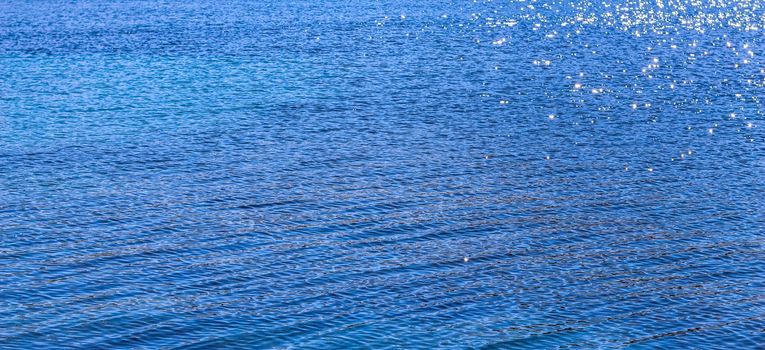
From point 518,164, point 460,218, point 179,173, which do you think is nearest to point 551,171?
point 518,164

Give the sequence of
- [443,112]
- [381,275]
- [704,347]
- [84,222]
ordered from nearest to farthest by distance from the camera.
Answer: [704,347] < [381,275] < [84,222] < [443,112]

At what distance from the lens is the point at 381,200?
44.2 meters

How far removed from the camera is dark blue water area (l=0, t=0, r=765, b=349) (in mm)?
31656

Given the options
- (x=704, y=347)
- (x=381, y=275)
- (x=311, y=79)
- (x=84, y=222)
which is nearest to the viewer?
(x=704, y=347)

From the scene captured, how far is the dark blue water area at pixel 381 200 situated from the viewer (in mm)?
31656

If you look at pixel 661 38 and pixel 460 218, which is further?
pixel 661 38

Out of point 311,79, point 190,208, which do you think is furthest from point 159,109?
point 190,208

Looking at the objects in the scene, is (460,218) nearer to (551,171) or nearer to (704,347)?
(551,171)

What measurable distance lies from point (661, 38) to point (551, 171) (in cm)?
5970

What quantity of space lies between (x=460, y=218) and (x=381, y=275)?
24.5 feet

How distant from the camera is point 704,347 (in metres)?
29.4

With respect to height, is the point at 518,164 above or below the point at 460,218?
above

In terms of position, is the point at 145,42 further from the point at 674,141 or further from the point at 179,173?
the point at 674,141

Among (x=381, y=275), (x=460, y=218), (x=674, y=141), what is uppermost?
(x=674, y=141)
